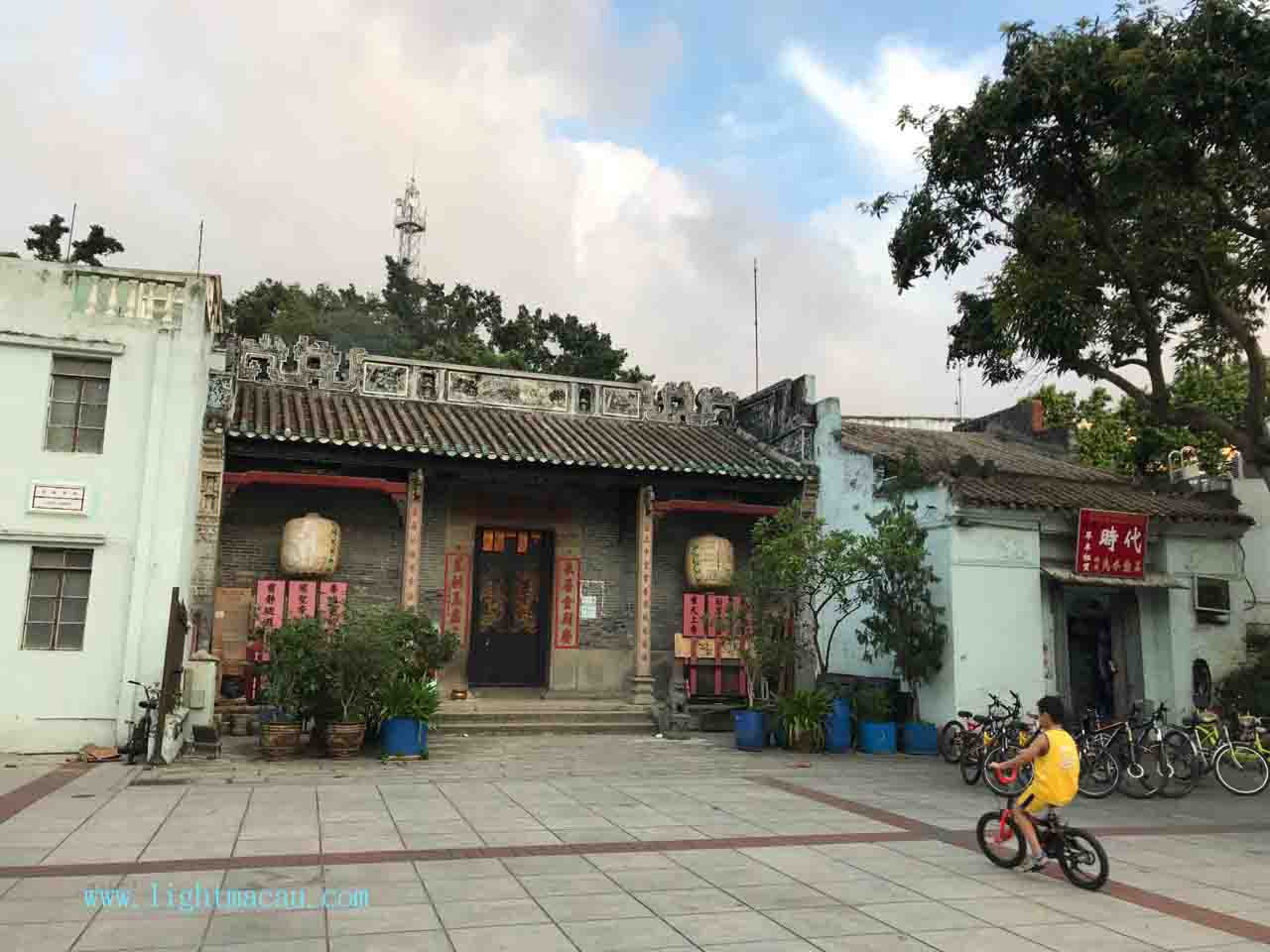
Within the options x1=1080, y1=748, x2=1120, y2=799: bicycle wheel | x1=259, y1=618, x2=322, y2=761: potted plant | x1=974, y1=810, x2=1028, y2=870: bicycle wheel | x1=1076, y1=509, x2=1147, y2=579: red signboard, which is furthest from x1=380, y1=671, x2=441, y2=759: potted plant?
x1=1076, y1=509, x2=1147, y2=579: red signboard

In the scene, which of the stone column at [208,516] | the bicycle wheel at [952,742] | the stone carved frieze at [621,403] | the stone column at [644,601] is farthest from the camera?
the stone carved frieze at [621,403]

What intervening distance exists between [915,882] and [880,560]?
6913 millimetres

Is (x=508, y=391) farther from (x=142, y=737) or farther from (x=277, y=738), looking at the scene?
(x=142, y=737)

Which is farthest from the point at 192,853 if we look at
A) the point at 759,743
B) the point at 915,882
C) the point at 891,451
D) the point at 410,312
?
the point at 410,312

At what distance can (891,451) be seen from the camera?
14.4 metres

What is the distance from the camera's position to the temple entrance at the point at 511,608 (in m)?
14.5

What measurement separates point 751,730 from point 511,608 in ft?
14.4

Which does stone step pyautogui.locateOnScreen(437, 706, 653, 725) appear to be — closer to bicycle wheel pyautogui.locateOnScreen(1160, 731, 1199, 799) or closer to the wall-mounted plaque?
the wall-mounted plaque

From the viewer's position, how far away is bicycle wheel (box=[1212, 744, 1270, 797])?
9.56 m

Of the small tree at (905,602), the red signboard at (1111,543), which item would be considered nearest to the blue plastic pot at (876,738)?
the small tree at (905,602)

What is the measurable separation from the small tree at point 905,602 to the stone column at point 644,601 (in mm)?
3252

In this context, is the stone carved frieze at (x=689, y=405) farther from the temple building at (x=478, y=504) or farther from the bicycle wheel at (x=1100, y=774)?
the bicycle wheel at (x=1100, y=774)

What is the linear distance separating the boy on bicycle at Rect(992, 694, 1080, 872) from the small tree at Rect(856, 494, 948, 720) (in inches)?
244

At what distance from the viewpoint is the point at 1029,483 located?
13.9 metres
